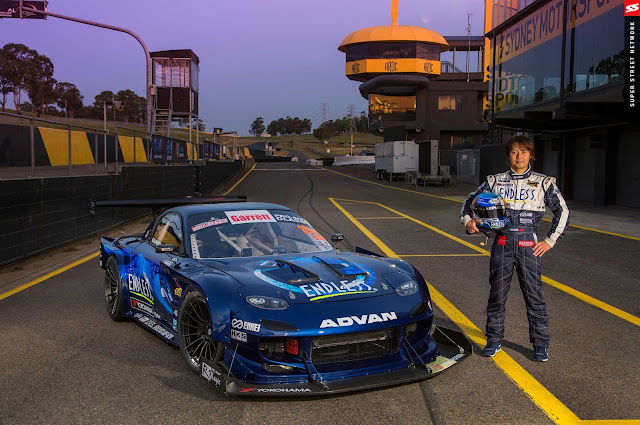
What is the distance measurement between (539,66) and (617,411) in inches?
900

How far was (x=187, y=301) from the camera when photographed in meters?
4.39

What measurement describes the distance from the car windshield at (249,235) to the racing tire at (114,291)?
4.06 ft

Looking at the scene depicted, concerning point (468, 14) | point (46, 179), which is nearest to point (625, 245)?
point (46, 179)

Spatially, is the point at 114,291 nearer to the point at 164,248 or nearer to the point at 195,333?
the point at 164,248

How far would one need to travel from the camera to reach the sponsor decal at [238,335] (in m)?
3.83

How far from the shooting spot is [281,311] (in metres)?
3.89

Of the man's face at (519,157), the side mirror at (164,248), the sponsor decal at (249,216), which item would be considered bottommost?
the side mirror at (164,248)

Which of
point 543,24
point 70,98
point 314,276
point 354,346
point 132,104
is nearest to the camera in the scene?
point 354,346

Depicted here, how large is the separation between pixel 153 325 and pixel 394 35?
60953mm

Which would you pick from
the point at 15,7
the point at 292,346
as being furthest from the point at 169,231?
the point at 15,7

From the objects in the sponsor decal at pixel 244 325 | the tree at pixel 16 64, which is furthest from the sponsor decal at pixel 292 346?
the tree at pixel 16 64

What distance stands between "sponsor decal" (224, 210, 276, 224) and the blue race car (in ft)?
0.07

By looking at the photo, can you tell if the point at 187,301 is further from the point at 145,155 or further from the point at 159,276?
the point at 145,155

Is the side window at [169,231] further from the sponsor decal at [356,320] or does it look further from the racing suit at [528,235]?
the racing suit at [528,235]
